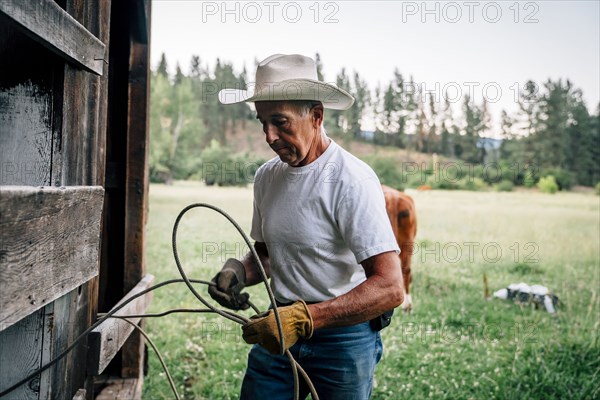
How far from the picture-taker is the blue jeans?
2.26 metres

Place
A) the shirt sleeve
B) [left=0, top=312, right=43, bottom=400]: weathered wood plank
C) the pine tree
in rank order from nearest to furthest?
[left=0, top=312, right=43, bottom=400]: weathered wood plank < the shirt sleeve < the pine tree

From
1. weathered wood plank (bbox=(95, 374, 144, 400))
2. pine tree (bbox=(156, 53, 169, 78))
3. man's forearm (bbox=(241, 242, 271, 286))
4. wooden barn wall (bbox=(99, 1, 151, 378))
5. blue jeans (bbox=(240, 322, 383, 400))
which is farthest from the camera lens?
pine tree (bbox=(156, 53, 169, 78))

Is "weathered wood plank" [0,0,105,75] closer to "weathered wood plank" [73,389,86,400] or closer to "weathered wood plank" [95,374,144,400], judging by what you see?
"weathered wood plank" [73,389,86,400]

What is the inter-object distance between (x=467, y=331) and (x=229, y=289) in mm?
4229

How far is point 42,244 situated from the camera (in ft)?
4.75

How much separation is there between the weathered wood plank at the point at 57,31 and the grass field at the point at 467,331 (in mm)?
2906

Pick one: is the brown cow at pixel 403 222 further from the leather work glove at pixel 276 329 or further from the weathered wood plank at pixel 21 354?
the weathered wood plank at pixel 21 354

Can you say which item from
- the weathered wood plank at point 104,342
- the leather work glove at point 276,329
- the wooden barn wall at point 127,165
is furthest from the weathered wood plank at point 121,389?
the leather work glove at point 276,329

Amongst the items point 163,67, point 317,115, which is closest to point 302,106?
point 317,115

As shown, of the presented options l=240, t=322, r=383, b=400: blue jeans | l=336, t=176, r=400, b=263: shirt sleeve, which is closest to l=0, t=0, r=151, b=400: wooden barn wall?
l=240, t=322, r=383, b=400: blue jeans

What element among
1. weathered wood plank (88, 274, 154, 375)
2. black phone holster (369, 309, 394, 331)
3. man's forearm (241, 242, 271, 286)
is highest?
man's forearm (241, 242, 271, 286)

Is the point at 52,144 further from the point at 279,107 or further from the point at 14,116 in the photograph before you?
the point at 279,107

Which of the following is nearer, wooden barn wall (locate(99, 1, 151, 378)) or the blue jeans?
the blue jeans

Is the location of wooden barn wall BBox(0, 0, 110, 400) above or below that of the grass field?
above
